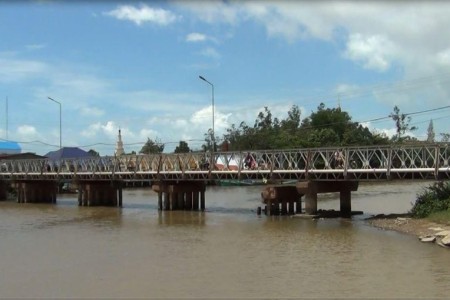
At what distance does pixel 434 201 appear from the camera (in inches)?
1347

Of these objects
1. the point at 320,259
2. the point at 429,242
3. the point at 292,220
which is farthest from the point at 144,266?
the point at 292,220

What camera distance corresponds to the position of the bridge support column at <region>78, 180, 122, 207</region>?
186 feet

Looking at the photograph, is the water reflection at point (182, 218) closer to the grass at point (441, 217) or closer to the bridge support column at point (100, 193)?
the bridge support column at point (100, 193)

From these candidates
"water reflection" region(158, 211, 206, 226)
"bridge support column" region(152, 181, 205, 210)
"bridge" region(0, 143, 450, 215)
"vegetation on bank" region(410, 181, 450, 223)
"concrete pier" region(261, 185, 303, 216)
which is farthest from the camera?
"bridge support column" region(152, 181, 205, 210)

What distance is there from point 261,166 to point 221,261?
72.8 ft

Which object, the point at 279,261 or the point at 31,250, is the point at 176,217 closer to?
the point at 31,250

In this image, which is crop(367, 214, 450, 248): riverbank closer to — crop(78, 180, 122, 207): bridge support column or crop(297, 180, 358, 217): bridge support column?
crop(297, 180, 358, 217): bridge support column


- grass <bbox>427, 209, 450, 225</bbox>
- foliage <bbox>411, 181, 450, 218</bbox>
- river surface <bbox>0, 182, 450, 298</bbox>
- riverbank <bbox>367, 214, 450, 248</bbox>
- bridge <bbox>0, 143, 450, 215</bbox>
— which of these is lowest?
river surface <bbox>0, 182, 450, 298</bbox>

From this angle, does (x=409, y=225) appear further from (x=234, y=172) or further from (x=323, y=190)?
(x=234, y=172)

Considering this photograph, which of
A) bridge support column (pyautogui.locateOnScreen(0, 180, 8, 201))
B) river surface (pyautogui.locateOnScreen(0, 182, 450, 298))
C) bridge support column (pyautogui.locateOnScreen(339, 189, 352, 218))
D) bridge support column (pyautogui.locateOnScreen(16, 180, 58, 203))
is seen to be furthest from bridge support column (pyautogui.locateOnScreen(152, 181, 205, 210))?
bridge support column (pyautogui.locateOnScreen(0, 180, 8, 201))

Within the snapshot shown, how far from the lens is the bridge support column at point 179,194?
48562 millimetres

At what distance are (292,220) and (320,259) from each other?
15.8m

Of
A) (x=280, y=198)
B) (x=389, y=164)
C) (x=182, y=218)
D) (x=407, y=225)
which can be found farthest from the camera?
(x=182, y=218)

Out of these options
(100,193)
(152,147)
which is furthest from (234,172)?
(152,147)
